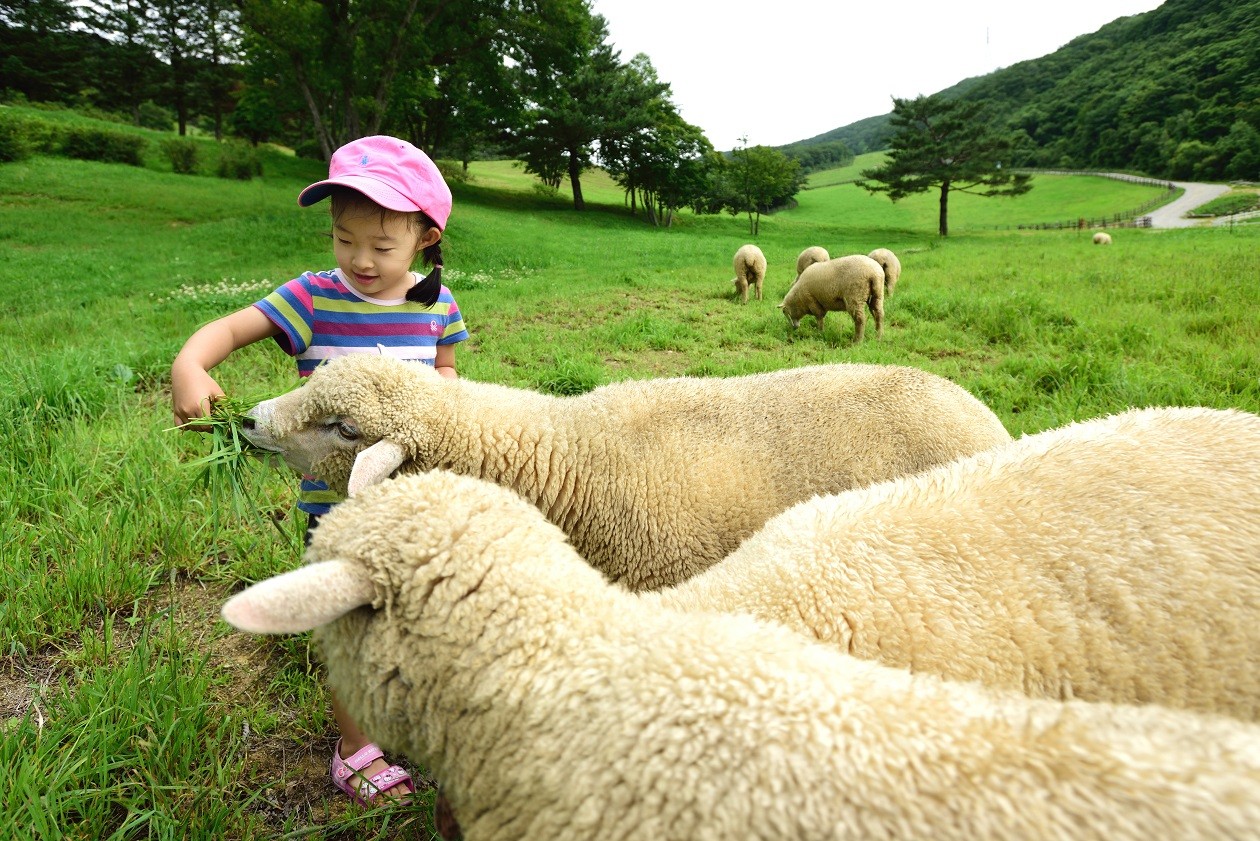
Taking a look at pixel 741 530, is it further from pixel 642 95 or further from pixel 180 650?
pixel 642 95

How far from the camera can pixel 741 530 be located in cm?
270

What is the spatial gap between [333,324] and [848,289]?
7.59 metres

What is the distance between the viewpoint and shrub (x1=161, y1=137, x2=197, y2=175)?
27.9 m

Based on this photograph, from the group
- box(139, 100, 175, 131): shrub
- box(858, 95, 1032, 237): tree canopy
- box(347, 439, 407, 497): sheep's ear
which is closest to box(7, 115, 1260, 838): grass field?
box(347, 439, 407, 497): sheep's ear

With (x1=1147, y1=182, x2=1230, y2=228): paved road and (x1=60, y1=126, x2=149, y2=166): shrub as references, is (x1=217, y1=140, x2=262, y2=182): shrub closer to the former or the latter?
(x1=60, y1=126, x2=149, y2=166): shrub

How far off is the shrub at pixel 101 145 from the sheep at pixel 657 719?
36.6 metres

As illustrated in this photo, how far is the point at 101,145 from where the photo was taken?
90.1ft

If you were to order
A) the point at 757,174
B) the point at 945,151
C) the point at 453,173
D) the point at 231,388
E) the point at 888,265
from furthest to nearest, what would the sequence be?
the point at 757,174 < the point at 945,151 < the point at 453,173 < the point at 888,265 < the point at 231,388

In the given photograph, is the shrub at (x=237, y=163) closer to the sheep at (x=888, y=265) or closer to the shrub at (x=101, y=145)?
the shrub at (x=101, y=145)

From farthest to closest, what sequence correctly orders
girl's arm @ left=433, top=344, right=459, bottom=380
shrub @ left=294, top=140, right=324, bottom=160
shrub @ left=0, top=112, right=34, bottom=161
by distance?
shrub @ left=294, top=140, right=324, bottom=160 → shrub @ left=0, top=112, right=34, bottom=161 → girl's arm @ left=433, top=344, right=459, bottom=380

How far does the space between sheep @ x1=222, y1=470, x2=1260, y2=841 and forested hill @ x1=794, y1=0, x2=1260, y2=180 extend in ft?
262

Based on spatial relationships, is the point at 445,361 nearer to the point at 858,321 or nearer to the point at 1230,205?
the point at 858,321


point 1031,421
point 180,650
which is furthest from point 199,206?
point 1031,421

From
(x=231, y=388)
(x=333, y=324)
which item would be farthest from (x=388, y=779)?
(x=231, y=388)
